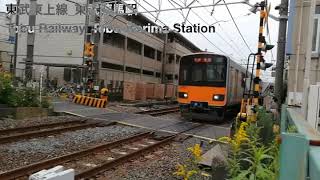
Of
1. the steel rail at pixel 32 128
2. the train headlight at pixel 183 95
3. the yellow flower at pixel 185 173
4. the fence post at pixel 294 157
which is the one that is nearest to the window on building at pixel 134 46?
the train headlight at pixel 183 95

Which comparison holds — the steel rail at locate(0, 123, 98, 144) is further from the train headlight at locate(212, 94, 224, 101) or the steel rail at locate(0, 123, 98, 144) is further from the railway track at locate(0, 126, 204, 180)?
the train headlight at locate(212, 94, 224, 101)

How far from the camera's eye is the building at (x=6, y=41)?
39.7 m

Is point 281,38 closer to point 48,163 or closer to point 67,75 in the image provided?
point 48,163

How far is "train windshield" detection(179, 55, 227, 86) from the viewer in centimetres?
1778

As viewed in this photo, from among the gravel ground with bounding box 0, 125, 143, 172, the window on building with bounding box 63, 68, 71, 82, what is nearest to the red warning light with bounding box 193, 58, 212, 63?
the gravel ground with bounding box 0, 125, 143, 172

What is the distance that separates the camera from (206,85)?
1809 centimetres

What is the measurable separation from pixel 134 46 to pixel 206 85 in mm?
28285

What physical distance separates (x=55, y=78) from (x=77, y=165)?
29234mm

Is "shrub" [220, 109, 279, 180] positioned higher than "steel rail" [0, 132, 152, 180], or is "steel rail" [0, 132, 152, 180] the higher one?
"shrub" [220, 109, 279, 180]

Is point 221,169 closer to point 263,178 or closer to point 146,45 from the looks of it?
point 263,178

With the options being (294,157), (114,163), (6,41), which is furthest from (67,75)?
(294,157)

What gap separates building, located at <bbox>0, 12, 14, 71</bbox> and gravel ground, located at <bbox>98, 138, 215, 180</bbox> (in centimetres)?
3191

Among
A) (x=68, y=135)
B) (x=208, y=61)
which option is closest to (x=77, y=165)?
(x=68, y=135)

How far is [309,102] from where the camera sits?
203 inches
